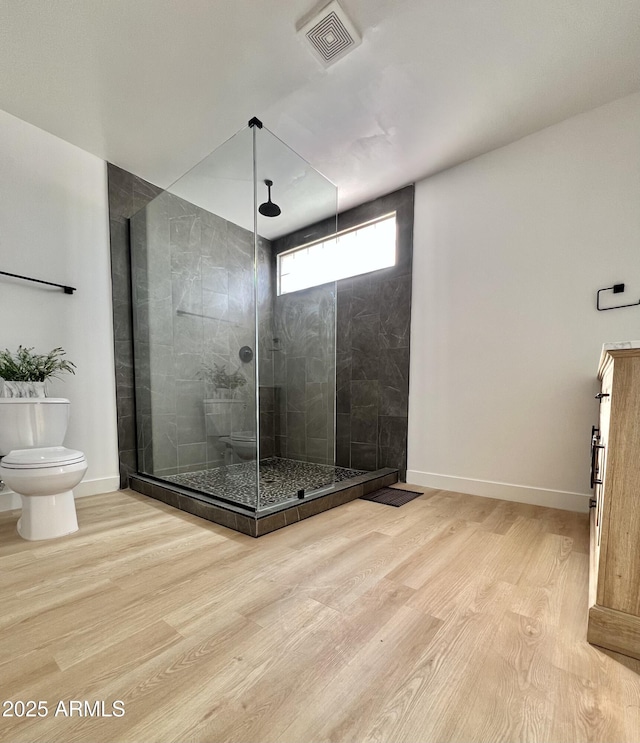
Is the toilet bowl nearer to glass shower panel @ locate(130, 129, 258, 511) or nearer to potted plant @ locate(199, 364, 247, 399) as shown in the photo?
glass shower panel @ locate(130, 129, 258, 511)

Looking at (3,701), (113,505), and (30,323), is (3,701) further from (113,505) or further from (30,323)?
(30,323)

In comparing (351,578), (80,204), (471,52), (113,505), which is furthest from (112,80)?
(351,578)

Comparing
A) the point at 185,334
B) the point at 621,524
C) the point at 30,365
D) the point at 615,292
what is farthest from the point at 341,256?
the point at 621,524

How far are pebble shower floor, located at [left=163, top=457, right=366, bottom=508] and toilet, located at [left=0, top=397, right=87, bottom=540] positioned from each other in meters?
0.75

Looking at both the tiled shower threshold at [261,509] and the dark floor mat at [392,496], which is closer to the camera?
the tiled shower threshold at [261,509]

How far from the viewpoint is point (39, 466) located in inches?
64.9

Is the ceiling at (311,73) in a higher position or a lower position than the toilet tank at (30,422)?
higher

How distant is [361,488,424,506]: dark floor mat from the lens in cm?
235

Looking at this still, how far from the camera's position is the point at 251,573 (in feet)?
4.54

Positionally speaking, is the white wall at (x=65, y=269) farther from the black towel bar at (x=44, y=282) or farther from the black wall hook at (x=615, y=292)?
the black wall hook at (x=615, y=292)

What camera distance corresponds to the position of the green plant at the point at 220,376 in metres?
2.55

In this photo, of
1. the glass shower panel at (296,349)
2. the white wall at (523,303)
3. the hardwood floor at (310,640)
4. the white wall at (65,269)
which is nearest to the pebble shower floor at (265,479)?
the glass shower panel at (296,349)

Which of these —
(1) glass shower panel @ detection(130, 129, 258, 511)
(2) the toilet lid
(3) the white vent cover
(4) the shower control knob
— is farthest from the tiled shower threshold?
(3) the white vent cover

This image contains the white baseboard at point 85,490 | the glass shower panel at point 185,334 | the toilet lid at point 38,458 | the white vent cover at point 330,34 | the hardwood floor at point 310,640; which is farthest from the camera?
the glass shower panel at point 185,334
